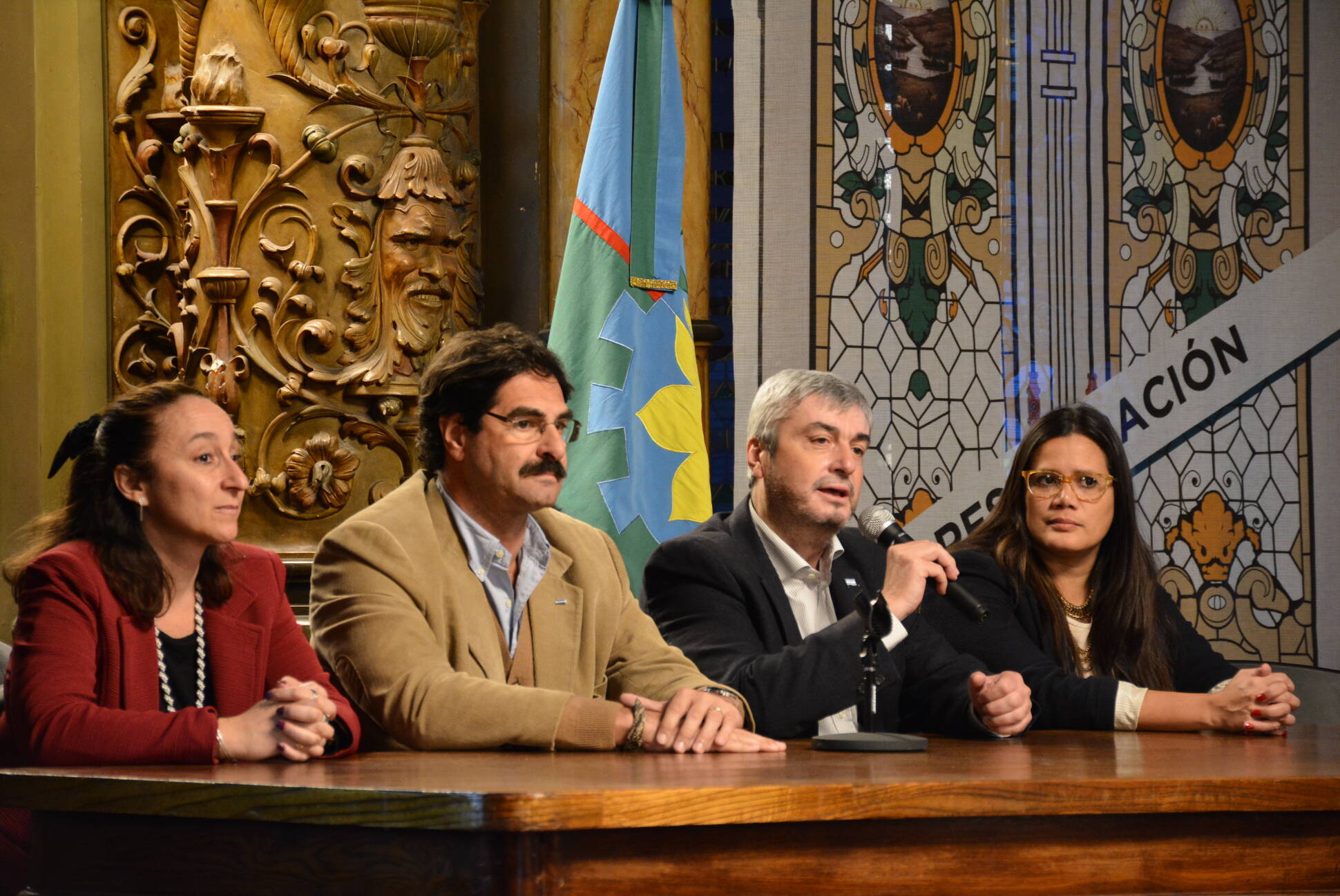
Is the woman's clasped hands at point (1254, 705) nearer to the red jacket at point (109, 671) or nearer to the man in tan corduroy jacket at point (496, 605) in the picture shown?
the man in tan corduroy jacket at point (496, 605)

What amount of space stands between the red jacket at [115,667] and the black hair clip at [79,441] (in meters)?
0.18

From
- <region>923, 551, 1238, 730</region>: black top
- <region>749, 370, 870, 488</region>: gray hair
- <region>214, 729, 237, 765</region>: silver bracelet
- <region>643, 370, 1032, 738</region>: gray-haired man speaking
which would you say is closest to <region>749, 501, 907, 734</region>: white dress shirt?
<region>643, 370, 1032, 738</region>: gray-haired man speaking

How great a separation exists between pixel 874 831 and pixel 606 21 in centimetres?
271

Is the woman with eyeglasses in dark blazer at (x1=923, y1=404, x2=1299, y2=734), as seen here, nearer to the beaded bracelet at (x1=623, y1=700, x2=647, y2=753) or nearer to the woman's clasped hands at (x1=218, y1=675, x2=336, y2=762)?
the beaded bracelet at (x1=623, y1=700, x2=647, y2=753)

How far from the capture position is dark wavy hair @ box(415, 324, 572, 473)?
2568mm

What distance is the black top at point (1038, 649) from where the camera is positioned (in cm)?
271

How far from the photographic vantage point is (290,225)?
367 cm

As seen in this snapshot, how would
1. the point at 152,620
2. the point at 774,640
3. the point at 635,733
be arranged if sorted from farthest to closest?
1. the point at 774,640
2. the point at 152,620
3. the point at 635,733

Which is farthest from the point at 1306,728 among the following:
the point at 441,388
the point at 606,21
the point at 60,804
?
the point at 606,21

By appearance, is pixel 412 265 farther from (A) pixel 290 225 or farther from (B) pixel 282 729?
(B) pixel 282 729

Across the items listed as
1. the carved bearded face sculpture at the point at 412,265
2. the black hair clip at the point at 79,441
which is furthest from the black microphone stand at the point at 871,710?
the carved bearded face sculpture at the point at 412,265

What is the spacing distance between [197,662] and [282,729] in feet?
1.22

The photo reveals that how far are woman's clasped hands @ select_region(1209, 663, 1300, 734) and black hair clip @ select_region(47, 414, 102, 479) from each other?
188cm

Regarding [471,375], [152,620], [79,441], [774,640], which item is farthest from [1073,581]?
[79,441]
